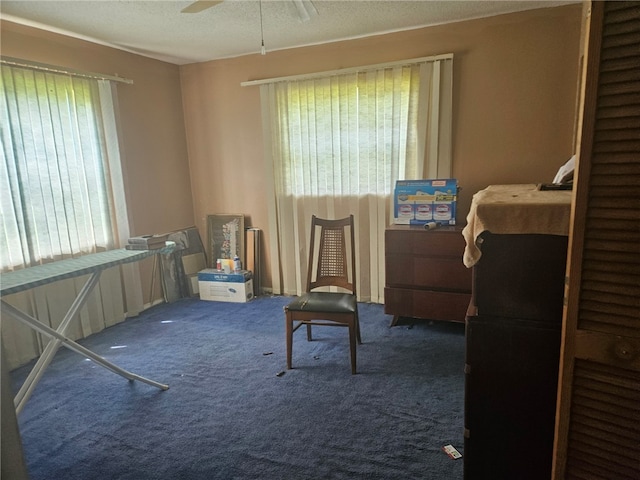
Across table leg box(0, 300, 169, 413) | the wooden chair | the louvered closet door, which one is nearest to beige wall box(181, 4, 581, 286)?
the wooden chair

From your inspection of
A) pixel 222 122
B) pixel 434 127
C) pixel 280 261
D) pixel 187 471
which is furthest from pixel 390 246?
pixel 222 122

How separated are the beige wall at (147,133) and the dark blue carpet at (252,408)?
1.29m

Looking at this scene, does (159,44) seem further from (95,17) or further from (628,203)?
(628,203)

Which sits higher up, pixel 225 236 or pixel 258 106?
pixel 258 106

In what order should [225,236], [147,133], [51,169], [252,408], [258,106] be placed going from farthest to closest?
[225,236], [258,106], [147,133], [51,169], [252,408]

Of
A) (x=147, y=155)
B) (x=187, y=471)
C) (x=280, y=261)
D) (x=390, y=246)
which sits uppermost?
(x=147, y=155)

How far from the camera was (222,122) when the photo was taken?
4211 millimetres

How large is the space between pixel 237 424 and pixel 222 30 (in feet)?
9.52

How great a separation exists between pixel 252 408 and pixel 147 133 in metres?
2.96

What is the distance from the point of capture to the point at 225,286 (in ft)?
13.4

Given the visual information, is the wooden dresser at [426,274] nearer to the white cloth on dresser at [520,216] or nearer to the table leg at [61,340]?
the white cloth on dresser at [520,216]

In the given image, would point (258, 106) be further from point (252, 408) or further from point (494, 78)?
point (252, 408)

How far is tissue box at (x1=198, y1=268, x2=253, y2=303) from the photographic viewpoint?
13.2 ft

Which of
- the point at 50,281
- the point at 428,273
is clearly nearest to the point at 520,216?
the point at 428,273
